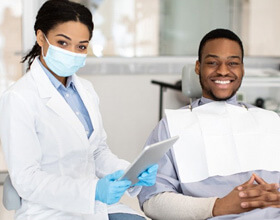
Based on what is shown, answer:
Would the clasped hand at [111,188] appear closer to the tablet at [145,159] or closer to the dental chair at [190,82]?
the tablet at [145,159]

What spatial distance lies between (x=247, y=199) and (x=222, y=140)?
334 millimetres

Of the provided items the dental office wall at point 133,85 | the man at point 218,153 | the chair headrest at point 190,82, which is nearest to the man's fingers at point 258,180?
the man at point 218,153

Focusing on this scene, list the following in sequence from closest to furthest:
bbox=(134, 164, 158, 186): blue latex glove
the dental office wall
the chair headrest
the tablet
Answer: the tablet → bbox=(134, 164, 158, 186): blue latex glove → the chair headrest → the dental office wall

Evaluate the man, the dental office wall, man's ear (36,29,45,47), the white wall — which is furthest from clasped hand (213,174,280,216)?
the white wall

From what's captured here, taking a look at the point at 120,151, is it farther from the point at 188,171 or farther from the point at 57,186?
the point at 57,186

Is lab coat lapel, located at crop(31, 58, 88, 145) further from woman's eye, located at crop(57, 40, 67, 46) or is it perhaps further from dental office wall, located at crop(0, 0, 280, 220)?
dental office wall, located at crop(0, 0, 280, 220)

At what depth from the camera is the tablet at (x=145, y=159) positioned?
1.43 m

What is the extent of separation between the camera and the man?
176 centimetres

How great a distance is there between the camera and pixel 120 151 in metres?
4.39

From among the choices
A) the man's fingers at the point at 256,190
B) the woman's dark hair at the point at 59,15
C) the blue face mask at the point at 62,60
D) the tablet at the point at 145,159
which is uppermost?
the woman's dark hair at the point at 59,15

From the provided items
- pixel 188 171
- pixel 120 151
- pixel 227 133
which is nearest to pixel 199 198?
pixel 188 171

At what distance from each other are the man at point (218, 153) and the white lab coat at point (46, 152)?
216mm

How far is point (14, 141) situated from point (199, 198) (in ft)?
2.19

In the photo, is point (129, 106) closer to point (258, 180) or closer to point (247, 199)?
point (258, 180)
